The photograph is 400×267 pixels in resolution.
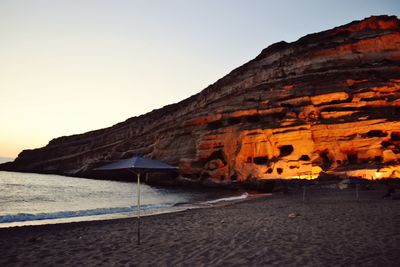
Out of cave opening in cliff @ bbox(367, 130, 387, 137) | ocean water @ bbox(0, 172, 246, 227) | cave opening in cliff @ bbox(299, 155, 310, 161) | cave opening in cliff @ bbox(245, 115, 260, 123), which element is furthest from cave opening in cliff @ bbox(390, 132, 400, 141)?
ocean water @ bbox(0, 172, 246, 227)

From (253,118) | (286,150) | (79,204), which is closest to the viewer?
(79,204)

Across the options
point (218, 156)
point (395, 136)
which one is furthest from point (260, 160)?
point (395, 136)

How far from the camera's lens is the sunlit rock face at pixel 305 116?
38281mm

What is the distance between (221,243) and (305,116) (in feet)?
121

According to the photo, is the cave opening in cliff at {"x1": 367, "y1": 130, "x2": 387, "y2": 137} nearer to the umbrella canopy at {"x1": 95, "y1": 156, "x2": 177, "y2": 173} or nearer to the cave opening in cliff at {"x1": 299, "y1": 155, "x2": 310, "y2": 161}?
the cave opening in cliff at {"x1": 299, "y1": 155, "x2": 310, "y2": 161}

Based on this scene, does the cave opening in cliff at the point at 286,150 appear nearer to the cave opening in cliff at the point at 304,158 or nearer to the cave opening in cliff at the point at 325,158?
the cave opening in cliff at the point at 304,158

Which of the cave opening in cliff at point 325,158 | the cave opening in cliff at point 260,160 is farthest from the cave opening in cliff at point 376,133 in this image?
the cave opening in cliff at point 260,160

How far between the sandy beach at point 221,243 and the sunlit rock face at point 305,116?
2428cm

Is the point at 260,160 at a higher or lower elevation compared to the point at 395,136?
lower

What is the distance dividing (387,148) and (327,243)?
31915mm

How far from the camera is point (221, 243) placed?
9.91 meters

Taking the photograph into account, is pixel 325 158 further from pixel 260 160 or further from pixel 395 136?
pixel 260 160

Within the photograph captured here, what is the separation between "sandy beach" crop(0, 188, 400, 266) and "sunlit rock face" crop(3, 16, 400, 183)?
79.7 ft

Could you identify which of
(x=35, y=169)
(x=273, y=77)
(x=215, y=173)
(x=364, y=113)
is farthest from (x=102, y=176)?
(x=364, y=113)
